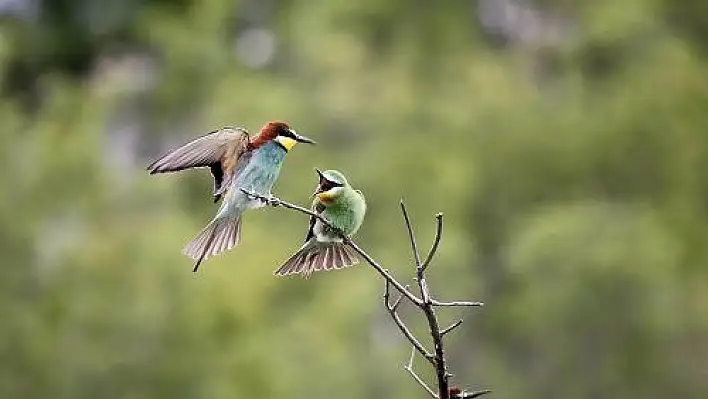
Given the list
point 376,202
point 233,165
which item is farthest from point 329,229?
point 376,202

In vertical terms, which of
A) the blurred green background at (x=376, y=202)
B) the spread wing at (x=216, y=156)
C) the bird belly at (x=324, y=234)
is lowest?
the blurred green background at (x=376, y=202)

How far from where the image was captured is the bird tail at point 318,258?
1.46 metres

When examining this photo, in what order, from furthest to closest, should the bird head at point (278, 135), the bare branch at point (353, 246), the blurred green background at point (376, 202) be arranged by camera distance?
the blurred green background at point (376, 202) → the bird head at point (278, 135) → the bare branch at point (353, 246)

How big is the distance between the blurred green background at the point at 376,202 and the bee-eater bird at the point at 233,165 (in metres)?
3.65

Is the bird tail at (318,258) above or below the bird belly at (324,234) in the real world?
below

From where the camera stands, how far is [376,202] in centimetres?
723

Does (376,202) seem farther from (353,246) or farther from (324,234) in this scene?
(353,246)

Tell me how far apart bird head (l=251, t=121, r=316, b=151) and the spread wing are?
0.5 inches

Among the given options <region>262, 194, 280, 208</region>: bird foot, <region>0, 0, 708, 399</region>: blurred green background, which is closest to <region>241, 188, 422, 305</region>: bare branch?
<region>262, 194, 280, 208</region>: bird foot

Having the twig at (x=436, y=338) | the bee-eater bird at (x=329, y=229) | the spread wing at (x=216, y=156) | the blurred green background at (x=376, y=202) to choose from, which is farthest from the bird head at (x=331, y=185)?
the blurred green background at (x=376, y=202)

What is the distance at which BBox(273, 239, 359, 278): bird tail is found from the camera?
146cm

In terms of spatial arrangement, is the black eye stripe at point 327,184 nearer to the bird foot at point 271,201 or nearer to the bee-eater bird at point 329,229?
the bee-eater bird at point 329,229

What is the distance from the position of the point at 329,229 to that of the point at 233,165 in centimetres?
17

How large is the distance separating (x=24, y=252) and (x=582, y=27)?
4.64m
